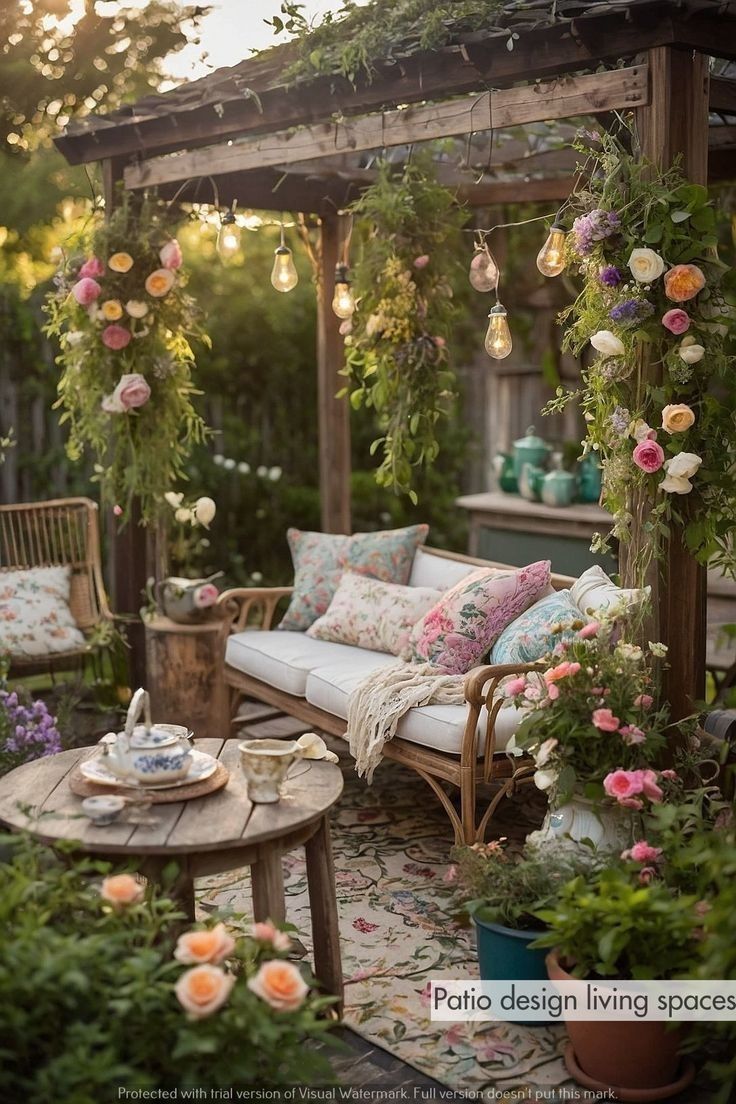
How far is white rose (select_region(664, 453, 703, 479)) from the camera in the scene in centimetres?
348

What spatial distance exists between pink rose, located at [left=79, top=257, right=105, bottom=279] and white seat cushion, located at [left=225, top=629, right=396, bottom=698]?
1.67 m

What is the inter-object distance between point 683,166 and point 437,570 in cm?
214

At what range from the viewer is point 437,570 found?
522 cm

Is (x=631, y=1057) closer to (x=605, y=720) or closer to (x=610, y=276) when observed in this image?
(x=605, y=720)

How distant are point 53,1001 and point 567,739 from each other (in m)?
1.50

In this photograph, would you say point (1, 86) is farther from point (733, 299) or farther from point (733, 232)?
point (733, 299)

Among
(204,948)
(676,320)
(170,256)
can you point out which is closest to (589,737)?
(676,320)

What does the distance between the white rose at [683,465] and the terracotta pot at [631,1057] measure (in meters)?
1.40

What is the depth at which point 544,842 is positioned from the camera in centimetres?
339

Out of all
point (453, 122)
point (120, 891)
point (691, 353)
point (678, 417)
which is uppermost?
point (453, 122)

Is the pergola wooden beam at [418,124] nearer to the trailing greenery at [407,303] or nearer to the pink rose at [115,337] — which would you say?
the trailing greenery at [407,303]

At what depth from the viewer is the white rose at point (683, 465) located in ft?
11.4

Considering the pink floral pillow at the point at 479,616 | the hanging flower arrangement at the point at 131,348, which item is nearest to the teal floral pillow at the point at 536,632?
the pink floral pillow at the point at 479,616

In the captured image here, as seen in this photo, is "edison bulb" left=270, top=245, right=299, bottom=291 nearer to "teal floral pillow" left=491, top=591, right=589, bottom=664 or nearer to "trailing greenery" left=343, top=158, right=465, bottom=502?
"trailing greenery" left=343, top=158, right=465, bottom=502
